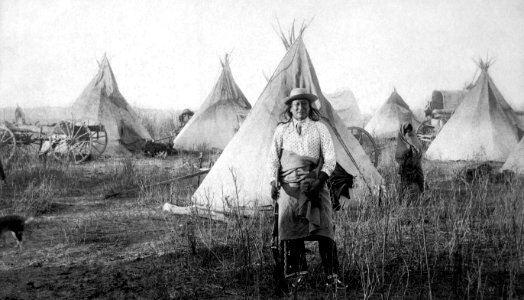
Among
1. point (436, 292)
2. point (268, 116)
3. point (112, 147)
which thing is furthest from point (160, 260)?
point (112, 147)

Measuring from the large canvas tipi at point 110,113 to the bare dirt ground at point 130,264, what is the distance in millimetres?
6796

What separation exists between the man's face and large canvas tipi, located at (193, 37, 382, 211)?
255 centimetres

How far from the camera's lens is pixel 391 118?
18.7 meters

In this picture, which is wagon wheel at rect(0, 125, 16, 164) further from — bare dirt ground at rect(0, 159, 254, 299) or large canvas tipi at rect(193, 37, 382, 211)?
large canvas tipi at rect(193, 37, 382, 211)

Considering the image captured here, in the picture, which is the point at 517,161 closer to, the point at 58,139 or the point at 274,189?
the point at 274,189

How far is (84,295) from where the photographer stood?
3088mm

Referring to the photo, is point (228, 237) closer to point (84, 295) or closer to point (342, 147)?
point (84, 295)

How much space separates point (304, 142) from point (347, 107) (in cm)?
1950

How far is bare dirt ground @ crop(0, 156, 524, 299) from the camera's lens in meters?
3.12

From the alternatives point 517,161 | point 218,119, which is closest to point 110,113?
point 218,119

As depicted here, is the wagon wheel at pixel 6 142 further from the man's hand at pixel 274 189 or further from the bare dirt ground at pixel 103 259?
the man's hand at pixel 274 189

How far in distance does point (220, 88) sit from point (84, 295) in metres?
11.3

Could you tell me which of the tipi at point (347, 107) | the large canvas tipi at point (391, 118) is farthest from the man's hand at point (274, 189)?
the tipi at point (347, 107)

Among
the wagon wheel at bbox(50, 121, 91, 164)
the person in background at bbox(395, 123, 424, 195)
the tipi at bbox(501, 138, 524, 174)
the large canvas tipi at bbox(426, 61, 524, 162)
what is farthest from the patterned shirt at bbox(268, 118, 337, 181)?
the large canvas tipi at bbox(426, 61, 524, 162)
